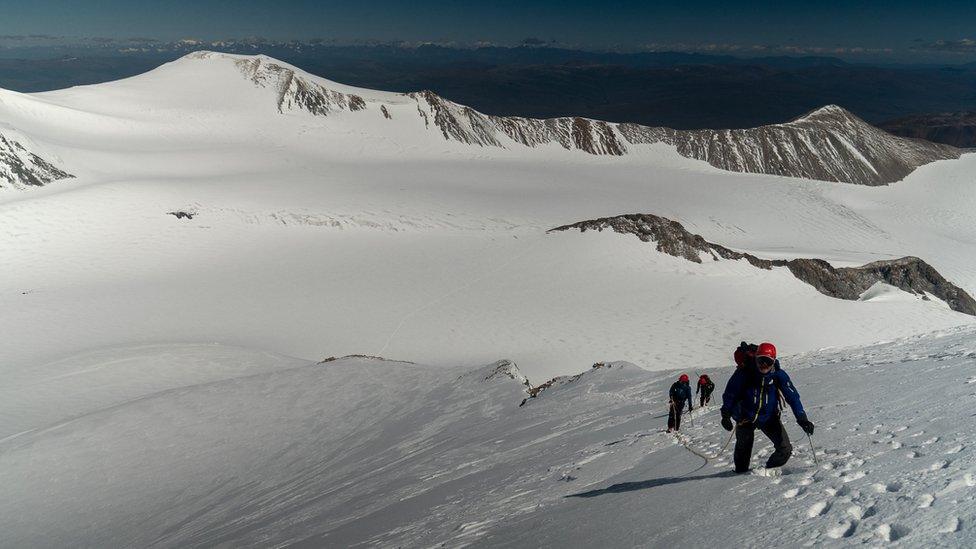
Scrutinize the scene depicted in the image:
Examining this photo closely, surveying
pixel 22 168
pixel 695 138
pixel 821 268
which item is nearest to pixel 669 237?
pixel 821 268

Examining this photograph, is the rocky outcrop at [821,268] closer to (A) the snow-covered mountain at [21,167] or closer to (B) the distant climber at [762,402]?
(B) the distant climber at [762,402]

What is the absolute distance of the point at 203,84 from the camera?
82.5 m

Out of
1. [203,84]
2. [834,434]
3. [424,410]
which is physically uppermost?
[203,84]

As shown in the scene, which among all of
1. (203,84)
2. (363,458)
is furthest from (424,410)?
(203,84)

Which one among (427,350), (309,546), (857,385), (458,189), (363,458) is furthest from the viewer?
(458,189)

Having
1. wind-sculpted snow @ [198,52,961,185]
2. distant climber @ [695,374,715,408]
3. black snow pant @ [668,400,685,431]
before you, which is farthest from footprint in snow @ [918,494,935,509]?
wind-sculpted snow @ [198,52,961,185]

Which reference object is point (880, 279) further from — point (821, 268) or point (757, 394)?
point (757, 394)

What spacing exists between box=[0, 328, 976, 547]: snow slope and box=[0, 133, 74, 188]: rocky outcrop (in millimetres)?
27706

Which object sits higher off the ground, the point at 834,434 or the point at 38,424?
the point at 834,434

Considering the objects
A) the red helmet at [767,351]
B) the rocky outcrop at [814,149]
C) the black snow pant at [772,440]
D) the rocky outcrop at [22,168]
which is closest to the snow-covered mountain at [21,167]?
the rocky outcrop at [22,168]

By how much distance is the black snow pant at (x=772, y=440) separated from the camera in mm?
7160

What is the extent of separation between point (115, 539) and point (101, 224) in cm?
3248

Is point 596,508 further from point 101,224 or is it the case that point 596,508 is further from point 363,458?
point 101,224

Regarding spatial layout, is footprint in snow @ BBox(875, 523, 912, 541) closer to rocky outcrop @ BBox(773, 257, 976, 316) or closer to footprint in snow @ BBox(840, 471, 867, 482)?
footprint in snow @ BBox(840, 471, 867, 482)
